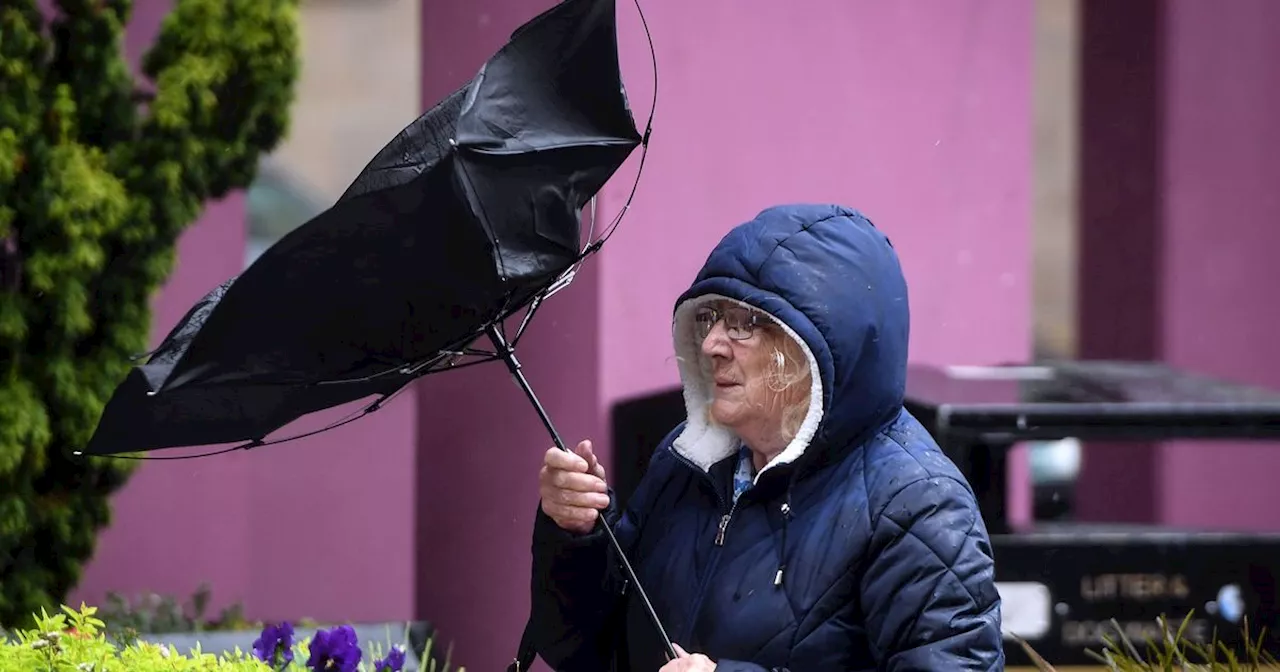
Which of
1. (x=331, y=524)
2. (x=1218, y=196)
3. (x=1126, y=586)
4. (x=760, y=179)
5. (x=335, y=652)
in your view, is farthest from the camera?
(x=331, y=524)

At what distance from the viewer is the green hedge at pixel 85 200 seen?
169 inches

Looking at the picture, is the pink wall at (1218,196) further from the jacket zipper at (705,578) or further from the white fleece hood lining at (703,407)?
the jacket zipper at (705,578)

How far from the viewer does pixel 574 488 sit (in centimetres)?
248

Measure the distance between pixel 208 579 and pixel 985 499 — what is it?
3.27 metres

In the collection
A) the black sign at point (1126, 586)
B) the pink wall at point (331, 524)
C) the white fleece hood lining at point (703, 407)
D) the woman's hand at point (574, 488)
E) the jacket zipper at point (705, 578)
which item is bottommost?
the pink wall at point (331, 524)

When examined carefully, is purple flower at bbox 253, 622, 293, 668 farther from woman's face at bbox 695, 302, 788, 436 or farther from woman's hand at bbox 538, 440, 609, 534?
woman's face at bbox 695, 302, 788, 436

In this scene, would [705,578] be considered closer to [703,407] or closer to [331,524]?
[703,407]

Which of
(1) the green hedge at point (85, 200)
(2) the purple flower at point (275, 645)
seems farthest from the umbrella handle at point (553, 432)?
(1) the green hedge at point (85, 200)

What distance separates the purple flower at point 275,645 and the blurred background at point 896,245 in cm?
172

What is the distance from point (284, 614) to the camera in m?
7.05

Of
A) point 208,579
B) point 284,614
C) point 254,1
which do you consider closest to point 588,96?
point 254,1

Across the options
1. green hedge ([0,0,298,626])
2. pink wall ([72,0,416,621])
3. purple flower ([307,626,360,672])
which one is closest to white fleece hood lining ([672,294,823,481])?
purple flower ([307,626,360,672])

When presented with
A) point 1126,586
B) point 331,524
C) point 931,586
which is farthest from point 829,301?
point 331,524

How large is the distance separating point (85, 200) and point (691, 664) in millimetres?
2559
